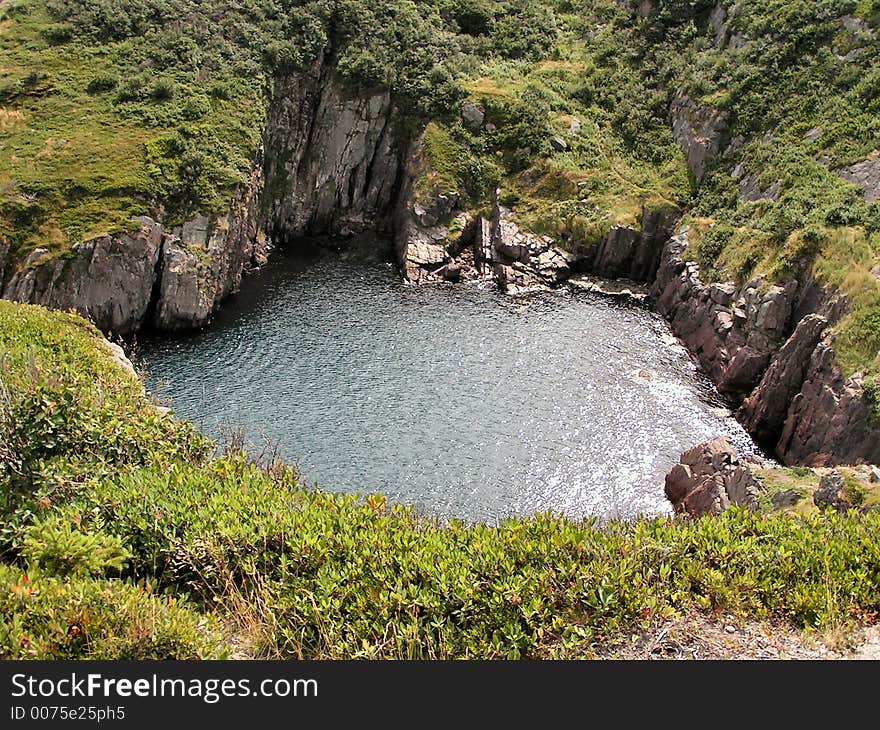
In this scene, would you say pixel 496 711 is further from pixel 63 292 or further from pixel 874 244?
pixel 63 292

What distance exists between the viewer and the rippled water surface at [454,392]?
134ft

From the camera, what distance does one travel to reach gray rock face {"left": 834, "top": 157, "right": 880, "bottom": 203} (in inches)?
2111

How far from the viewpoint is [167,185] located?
5897 centimetres

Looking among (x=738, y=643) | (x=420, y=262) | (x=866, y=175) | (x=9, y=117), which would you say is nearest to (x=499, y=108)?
(x=420, y=262)

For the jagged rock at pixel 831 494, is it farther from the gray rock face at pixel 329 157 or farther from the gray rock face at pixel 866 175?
the gray rock face at pixel 329 157

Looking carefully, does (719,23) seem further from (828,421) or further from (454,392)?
(454,392)

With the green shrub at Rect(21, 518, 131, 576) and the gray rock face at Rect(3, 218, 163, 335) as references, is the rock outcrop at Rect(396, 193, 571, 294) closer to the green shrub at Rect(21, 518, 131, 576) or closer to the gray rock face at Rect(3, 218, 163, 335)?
the gray rock face at Rect(3, 218, 163, 335)

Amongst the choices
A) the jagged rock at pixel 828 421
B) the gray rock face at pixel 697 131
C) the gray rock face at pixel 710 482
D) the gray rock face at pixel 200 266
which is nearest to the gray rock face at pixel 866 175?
the gray rock face at pixel 697 131

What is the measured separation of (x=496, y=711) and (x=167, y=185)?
57.5m

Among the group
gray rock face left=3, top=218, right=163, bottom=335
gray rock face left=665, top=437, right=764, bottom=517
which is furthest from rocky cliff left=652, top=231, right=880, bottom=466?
gray rock face left=3, top=218, right=163, bottom=335

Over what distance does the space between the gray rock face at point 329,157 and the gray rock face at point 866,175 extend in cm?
4281

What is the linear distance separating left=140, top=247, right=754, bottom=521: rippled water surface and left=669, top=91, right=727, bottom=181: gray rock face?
18.7 m

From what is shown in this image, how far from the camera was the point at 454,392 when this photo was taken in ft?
160

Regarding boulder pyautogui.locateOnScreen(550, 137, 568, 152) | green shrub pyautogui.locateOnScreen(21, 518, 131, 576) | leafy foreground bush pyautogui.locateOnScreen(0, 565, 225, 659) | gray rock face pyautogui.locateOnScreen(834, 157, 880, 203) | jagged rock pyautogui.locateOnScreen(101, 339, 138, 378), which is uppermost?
gray rock face pyautogui.locateOnScreen(834, 157, 880, 203)
